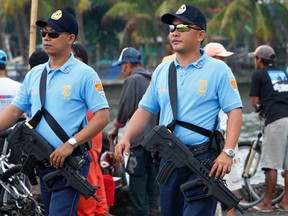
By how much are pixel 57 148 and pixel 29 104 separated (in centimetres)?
53

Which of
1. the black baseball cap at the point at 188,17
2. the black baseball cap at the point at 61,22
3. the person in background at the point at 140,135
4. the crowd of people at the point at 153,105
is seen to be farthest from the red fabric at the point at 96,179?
the black baseball cap at the point at 188,17

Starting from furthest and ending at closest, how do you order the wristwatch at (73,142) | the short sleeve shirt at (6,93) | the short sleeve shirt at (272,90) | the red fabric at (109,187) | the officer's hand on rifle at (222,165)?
1. the short sleeve shirt at (272,90)
2. the red fabric at (109,187)
3. the short sleeve shirt at (6,93)
4. the wristwatch at (73,142)
5. the officer's hand on rifle at (222,165)

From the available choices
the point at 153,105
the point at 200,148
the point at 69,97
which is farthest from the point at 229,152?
the point at 69,97

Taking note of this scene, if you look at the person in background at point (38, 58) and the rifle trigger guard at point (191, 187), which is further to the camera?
the person in background at point (38, 58)

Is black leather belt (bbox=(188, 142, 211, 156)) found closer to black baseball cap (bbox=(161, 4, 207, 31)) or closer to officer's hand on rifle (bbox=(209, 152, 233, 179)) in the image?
officer's hand on rifle (bbox=(209, 152, 233, 179))

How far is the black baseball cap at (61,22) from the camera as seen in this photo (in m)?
6.33

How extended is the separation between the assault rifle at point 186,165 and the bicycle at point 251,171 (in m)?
4.85

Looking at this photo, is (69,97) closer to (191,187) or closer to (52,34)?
(52,34)

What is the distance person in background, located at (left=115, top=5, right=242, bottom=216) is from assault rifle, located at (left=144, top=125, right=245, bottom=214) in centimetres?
6

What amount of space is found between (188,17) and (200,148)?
2.91 feet

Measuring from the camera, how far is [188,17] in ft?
19.8

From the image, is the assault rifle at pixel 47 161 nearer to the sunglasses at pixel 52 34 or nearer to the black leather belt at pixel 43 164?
the black leather belt at pixel 43 164

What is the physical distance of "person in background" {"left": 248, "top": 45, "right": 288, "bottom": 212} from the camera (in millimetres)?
9930

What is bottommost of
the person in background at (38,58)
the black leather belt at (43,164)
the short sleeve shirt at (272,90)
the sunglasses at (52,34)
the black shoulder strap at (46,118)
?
the short sleeve shirt at (272,90)
